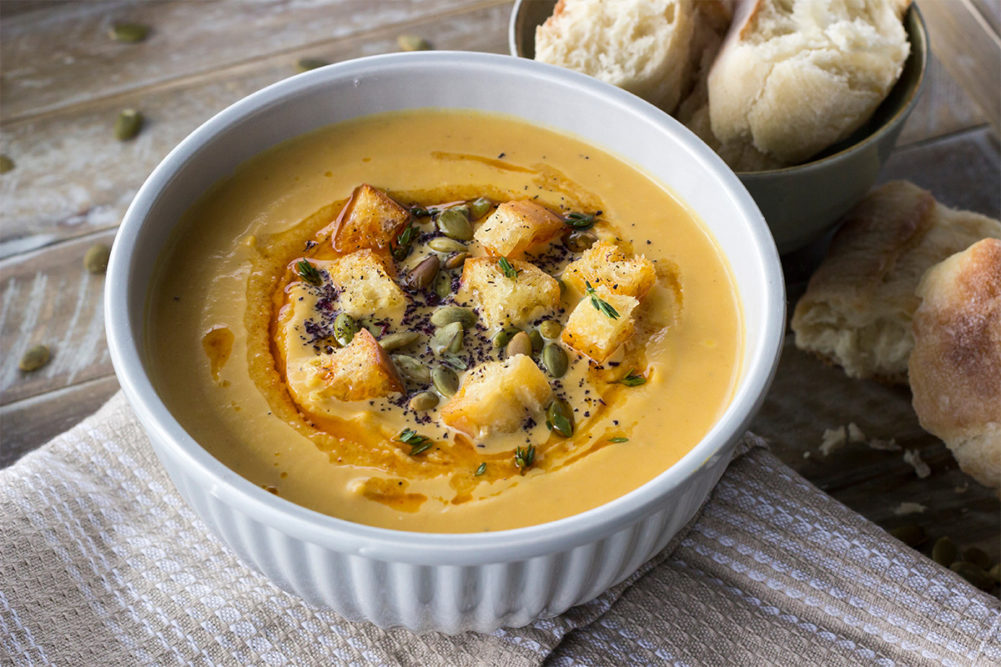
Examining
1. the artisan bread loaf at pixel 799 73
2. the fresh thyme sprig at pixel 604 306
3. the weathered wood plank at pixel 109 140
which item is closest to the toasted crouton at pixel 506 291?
the fresh thyme sprig at pixel 604 306

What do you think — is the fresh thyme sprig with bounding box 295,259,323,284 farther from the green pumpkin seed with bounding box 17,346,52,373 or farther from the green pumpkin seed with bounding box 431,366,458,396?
the green pumpkin seed with bounding box 17,346,52,373

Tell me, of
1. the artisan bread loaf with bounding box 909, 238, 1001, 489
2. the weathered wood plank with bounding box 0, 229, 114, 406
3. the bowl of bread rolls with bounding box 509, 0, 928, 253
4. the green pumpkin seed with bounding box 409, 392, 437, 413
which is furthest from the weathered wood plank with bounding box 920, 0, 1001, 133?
the weathered wood plank with bounding box 0, 229, 114, 406

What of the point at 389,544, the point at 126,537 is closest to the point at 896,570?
the point at 389,544

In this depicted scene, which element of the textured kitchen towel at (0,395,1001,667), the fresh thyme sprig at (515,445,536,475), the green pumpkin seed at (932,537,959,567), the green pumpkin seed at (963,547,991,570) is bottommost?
the green pumpkin seed at (963,547,991,570)

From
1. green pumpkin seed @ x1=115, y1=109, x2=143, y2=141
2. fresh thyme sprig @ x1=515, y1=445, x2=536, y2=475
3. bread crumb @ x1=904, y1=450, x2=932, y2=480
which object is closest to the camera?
fresh thyme sprig @ x1=515, y1=445, x2=536, y2=475

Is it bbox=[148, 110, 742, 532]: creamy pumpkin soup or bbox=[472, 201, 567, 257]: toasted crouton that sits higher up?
bbox=[472, 201, 567, 257]: toasted crouton

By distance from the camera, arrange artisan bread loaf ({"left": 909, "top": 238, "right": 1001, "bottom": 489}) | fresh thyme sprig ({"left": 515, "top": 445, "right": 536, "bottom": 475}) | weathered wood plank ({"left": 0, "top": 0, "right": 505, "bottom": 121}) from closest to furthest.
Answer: fresh thyme sprig ({"left": 515, "top": 445, "right": 536, "bottom": 475})
artisan bread loaf ({"left": 909, "top": 238, "right": 1001, "bottom": 489})
weathered wood plank ({"left": 0, "top": 0, "right": 505, "bottom": 121})

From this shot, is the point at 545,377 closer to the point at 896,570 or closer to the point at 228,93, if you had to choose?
the point at 896,570

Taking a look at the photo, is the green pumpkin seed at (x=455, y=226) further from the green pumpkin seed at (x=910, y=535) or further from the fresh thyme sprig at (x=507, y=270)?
the green pumpkin seed at (x=910, y=535)
